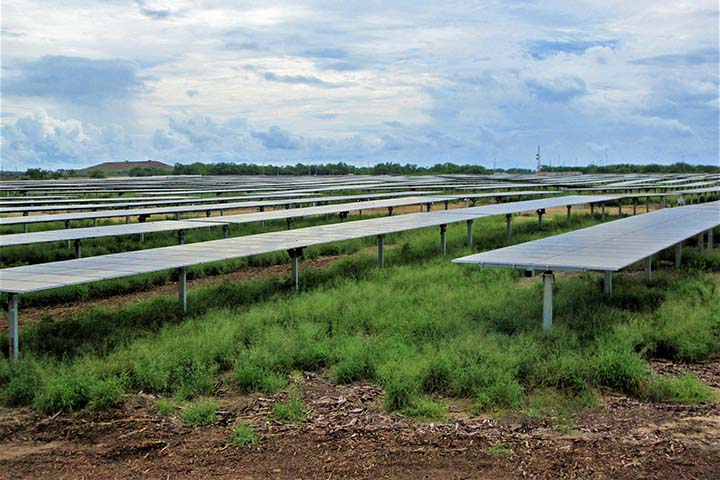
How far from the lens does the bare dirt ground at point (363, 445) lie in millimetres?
5691

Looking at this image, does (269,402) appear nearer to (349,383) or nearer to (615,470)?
(349,383)

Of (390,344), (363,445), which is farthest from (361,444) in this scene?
(390,344)

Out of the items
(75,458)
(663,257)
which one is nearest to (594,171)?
(663,257)

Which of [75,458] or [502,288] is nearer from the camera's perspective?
[75,458]

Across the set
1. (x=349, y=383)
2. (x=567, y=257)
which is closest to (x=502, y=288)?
(x=567, y=257)

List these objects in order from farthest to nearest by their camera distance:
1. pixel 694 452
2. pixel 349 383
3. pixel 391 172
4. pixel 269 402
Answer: pixel 391 172 → pixel 349 383 → pixel 269 402 → pixel 694 452

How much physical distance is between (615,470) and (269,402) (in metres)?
3.38

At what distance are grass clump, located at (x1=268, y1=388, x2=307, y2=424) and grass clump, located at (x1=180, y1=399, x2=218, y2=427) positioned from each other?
1.81ft

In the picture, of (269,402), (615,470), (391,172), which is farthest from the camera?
(391,172)

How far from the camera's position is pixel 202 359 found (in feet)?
27.7

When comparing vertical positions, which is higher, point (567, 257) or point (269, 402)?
point (567, 257)

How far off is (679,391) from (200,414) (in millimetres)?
4860

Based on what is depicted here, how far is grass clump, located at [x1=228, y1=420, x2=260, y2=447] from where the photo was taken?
6227 mm

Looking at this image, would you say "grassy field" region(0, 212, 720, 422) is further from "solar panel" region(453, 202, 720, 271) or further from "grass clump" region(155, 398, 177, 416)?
"solar panel" region(453, 202, 720, 271)
